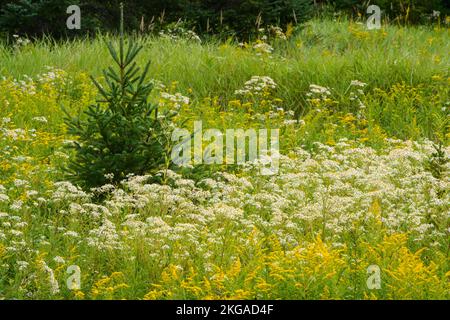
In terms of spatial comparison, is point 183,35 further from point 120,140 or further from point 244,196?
point 244,196

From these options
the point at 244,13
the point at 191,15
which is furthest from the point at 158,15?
the point at 244,13

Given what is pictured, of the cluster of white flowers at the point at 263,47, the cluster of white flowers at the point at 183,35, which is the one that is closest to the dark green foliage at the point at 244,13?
the cluster of white flowers at the point at 183,35

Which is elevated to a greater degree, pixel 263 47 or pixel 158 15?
pixel 158 15

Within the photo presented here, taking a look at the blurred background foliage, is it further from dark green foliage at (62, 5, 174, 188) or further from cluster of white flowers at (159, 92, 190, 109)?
dark green foliage at (62, 5, 174, 188)

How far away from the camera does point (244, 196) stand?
5898mm

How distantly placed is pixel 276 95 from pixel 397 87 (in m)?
1.59

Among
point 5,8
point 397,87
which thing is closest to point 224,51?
point 397,87

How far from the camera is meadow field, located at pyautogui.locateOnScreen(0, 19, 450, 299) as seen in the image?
4613mm

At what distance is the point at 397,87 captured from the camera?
10.1 meters

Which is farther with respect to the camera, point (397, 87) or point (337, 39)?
point (337, 39)

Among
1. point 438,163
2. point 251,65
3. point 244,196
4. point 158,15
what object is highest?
point 158,15

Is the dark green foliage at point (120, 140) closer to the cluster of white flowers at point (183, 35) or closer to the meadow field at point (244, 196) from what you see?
the meadow field at point (244, 196)

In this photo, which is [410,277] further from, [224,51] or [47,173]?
[224,51]

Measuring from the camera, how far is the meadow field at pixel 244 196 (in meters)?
4.61
